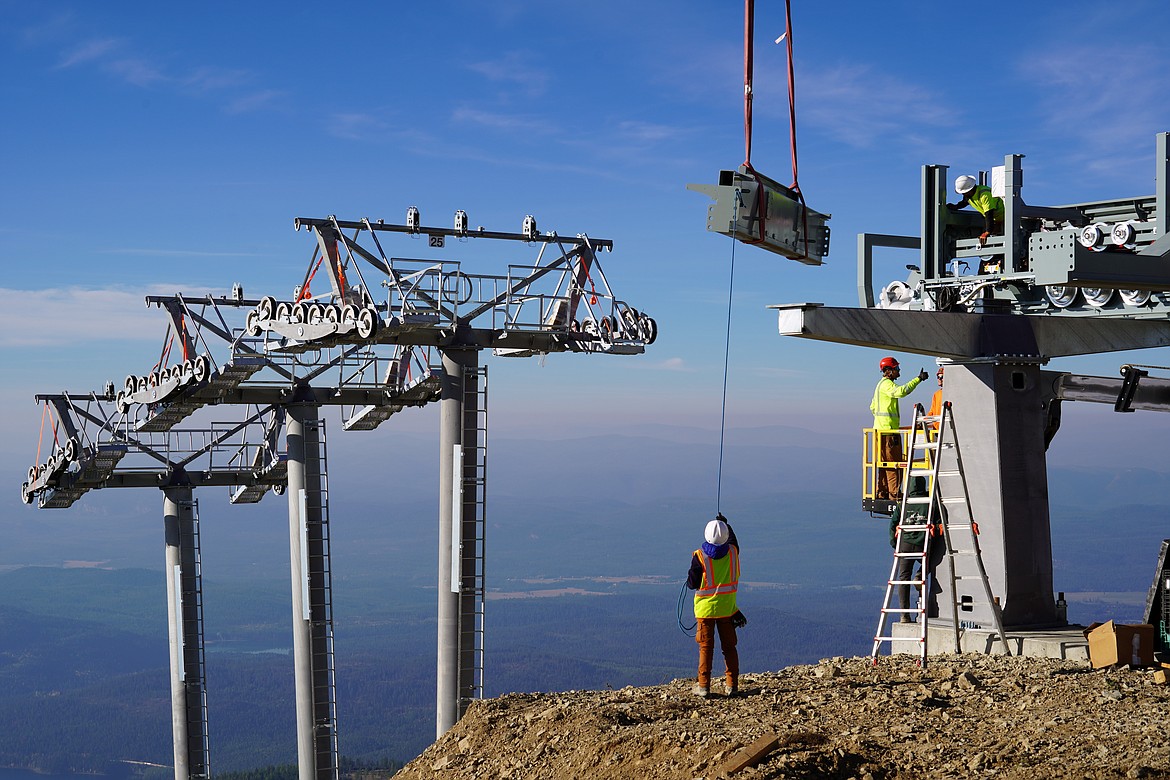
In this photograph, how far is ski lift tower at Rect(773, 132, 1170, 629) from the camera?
68.8ft

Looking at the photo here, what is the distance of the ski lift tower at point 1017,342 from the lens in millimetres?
20969

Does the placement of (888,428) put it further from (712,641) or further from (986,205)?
(712,641)

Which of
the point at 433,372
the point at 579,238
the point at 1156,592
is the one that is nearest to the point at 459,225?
the point at 579,238

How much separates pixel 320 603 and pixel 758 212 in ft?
56.7

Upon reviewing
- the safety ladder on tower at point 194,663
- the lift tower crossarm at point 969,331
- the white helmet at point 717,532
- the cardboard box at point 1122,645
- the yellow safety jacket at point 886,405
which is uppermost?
the lift tower crossarm at point 969,331

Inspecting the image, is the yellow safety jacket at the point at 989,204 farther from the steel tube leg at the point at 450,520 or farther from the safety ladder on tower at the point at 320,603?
the safety ladder on tower at the point at 320,603

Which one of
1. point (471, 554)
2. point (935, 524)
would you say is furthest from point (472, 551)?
point (935, 524)

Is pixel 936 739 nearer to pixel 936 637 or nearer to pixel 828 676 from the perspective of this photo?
pixel 828 676

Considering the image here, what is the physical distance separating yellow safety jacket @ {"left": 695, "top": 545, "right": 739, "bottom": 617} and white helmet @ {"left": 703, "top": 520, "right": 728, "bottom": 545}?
0.20m

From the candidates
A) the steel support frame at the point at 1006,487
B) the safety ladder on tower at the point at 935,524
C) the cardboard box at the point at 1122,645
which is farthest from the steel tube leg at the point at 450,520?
the cardboard box at the point at 1122,645

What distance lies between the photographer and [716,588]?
57.1 ft

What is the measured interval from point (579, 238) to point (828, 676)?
40.2 ft

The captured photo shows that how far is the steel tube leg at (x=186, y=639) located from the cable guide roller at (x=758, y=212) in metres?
22.3

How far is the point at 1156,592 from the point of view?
19.7 meters
